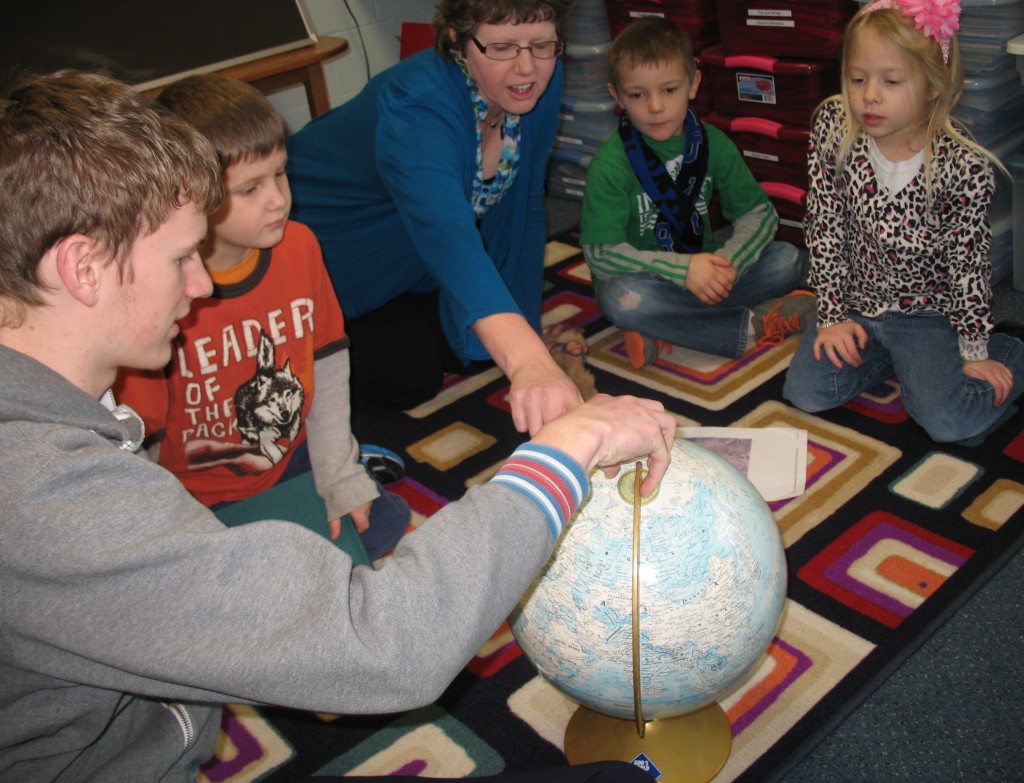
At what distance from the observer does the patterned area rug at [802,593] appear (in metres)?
1.55

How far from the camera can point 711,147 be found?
2.71 metres

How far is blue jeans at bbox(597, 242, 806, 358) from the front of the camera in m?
Answer: 2.60

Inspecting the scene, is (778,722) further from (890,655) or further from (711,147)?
(711,147)

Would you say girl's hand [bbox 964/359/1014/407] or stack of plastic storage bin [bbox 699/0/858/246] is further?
stack of plastic storage bin [bbox 699/0/858/246]

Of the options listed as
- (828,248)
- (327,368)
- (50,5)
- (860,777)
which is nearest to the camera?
(860,777)

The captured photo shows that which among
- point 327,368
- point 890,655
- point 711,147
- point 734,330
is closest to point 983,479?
point 890,655

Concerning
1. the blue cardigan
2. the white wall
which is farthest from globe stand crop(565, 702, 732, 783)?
the white wall

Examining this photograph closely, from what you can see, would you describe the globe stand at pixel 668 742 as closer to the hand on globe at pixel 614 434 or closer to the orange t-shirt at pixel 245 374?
the hand on globe at pixel 614 434

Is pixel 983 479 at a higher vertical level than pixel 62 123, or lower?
lower

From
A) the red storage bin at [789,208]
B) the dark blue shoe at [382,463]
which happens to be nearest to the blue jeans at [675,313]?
Result: the red storage bin at [789,208]

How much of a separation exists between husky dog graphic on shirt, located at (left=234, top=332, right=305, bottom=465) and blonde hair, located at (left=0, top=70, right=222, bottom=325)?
31.8 inches

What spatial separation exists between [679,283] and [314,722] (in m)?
1.58

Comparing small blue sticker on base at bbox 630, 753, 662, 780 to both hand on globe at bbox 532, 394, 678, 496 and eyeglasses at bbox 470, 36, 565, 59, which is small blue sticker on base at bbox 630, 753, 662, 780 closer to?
hand on globe at bbox 532, 394, 678, 496

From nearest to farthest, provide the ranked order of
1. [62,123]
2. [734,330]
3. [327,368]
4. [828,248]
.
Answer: [62,123] → [327,368] → [828,248] → [734,330]
